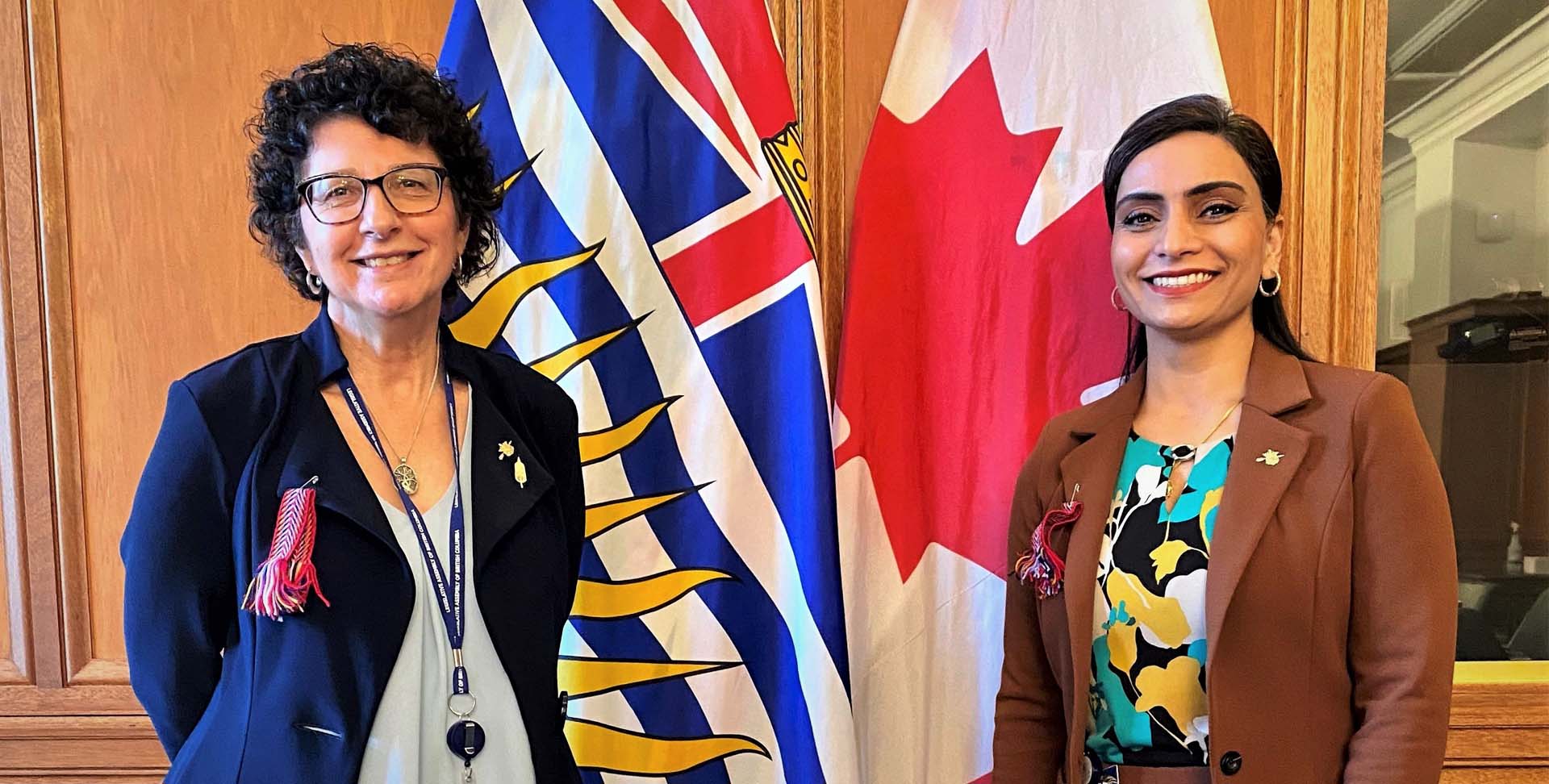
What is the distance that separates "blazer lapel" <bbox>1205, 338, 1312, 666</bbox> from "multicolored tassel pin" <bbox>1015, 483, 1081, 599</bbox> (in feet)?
0.65

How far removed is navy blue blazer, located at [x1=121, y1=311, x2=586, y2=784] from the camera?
37.8 inches

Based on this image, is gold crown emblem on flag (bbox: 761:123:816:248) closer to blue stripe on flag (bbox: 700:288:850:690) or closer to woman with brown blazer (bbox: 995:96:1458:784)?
blue stripe on flag (bbox: 700:288:850:690)

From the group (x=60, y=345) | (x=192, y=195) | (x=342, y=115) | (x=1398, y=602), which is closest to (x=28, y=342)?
(x=60, y=345)

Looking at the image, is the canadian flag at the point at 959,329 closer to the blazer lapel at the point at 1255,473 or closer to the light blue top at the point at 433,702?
the blazer lapel at the point at 1255,473

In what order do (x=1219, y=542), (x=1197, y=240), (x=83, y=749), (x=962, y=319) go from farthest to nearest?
1. (x=83, y=749)
2. (x=962, y=319)
3. (x=1197, y=240)
4. (x=1219, y=542)

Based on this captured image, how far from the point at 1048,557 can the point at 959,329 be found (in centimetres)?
46

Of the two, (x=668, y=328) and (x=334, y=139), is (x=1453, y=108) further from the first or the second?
(x=334, y=139)

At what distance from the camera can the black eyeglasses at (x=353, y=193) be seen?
105 cm

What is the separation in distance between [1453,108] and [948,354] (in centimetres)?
102

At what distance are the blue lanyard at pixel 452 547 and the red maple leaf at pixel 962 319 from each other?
0.73 metres

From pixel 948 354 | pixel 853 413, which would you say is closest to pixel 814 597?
pixel 853 413

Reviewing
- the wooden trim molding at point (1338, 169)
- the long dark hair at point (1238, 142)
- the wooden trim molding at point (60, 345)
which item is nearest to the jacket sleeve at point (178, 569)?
the wooden trim molding at point (60, 345)

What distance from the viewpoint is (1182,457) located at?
1.27 metres

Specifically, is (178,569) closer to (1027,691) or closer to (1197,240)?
(1027,691)
